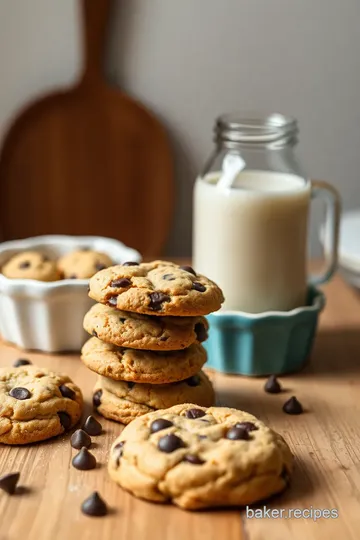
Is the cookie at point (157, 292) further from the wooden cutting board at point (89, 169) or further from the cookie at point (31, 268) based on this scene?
the wooden cutting board at point (89, 169)

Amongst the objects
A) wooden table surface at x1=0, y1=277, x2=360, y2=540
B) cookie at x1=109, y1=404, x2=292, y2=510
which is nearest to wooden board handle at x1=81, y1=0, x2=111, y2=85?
wooden table surface at x1=0, y1=277, x2=360, y2=540

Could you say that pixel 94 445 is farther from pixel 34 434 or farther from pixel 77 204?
pixel 77 204

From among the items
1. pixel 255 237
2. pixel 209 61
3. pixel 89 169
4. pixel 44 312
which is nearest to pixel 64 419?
pixel 44 312

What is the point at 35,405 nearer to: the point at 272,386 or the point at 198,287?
the point at 198,287

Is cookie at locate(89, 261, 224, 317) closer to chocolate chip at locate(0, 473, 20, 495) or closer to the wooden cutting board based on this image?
chocolate chip at locate(0, 473, 20, 495)

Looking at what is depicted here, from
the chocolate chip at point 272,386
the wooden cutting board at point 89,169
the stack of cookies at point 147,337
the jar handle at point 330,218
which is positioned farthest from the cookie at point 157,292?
the wooden cutting board at point 89,169

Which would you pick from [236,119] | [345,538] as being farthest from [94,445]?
[236,119]
